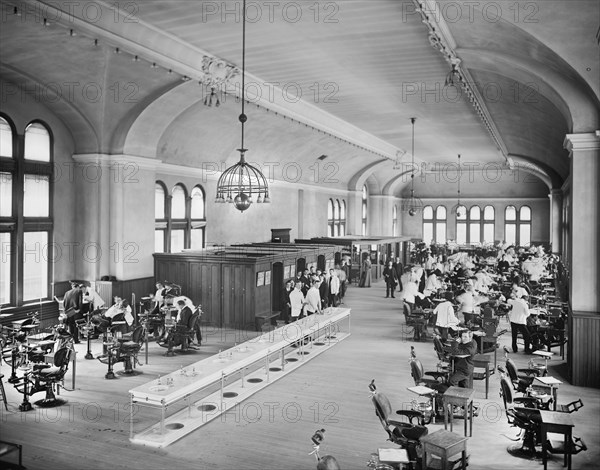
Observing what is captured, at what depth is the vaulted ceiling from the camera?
9141 millimetres

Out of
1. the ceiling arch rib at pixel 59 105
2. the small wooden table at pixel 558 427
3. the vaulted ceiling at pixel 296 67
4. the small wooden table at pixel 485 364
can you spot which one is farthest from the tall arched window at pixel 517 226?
the small wooden table at pixel 558 427

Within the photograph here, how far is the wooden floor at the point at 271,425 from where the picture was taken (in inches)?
274

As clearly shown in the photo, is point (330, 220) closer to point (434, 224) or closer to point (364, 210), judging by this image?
point (364, 210)

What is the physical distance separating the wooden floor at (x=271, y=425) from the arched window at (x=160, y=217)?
6617 millimetres

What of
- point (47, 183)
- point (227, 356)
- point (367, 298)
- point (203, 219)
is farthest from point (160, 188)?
point (227, 356)

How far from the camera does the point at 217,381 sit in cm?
926

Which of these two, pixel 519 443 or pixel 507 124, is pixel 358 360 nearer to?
pixel 519 443

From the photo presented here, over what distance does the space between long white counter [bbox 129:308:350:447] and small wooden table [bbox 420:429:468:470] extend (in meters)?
3.33

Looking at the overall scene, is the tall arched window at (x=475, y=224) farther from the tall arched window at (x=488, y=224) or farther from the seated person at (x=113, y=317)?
the seated person at (x=113, y=317)

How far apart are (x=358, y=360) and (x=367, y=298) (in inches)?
359

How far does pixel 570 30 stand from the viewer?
324 inches

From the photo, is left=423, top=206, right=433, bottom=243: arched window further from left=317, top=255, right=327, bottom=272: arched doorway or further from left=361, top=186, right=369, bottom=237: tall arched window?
left=317, top=255, right=327, bottom=272: arched doorway

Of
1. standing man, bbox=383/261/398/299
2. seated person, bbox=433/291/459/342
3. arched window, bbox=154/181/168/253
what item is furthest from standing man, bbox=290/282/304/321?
standing man, bbox=383/261/398/299

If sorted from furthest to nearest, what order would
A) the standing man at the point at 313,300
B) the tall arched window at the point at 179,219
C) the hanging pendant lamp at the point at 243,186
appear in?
the tall arched window at the point at 179,219
the standing man at the point at 313,300
the hanging pendant lamp at the point at 243,186
